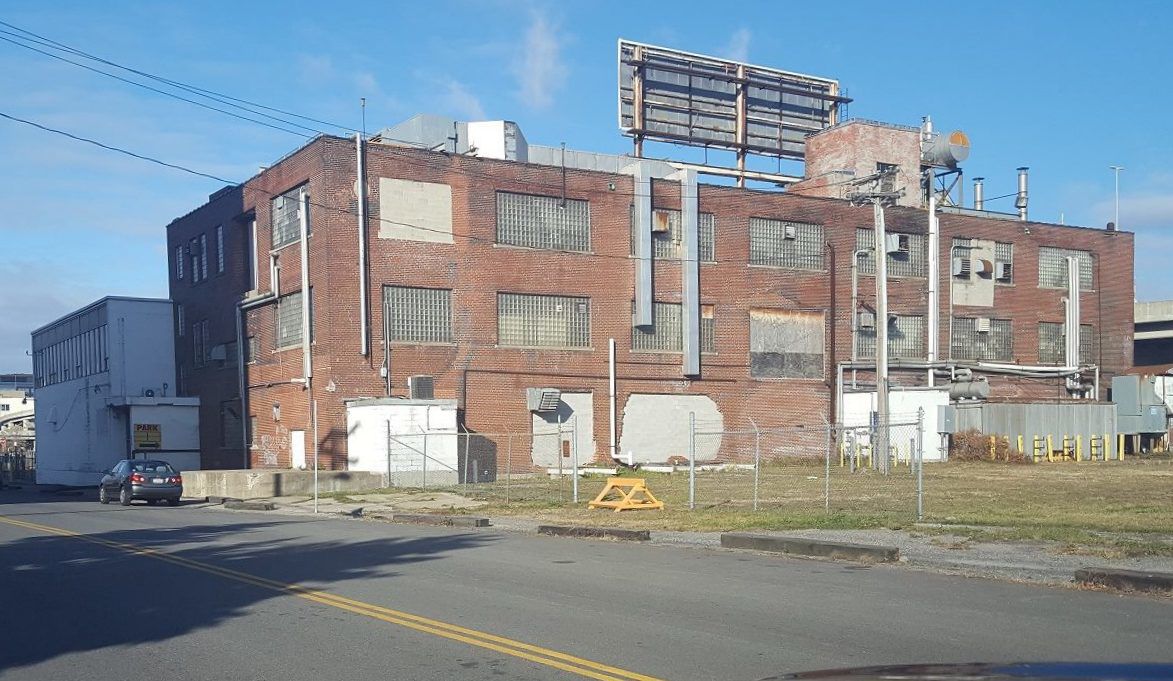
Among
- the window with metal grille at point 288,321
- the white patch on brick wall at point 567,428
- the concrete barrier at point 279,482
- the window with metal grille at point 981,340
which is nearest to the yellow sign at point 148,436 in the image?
the window with metal grille at point 288,321

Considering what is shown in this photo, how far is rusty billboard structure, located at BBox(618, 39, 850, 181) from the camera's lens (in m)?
52.5

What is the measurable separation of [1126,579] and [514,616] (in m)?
6.94

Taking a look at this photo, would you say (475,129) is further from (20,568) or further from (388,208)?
(20,568)

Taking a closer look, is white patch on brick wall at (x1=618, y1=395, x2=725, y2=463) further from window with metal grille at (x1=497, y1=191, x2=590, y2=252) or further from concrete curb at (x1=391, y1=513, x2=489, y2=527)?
concrete curb at (x1=391, y1=513, x2=489, y2=527)

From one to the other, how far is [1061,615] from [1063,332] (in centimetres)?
4711

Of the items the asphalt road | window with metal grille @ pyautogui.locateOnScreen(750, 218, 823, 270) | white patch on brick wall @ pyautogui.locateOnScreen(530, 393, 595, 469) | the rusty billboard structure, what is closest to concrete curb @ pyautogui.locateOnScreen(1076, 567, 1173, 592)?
the asphalt road

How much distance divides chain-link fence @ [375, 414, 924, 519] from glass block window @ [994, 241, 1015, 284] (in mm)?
11407

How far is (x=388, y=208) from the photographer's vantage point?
131 ft

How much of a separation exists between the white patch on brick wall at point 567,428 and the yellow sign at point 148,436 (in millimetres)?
17863

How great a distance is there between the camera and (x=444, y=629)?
33.7 feet

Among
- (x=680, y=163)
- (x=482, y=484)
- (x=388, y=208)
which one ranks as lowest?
(x=482, y=484)

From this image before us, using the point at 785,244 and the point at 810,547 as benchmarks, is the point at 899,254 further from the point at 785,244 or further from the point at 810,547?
the point at 810,547

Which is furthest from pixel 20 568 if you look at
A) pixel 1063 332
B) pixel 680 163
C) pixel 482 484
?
pixel 1063 332

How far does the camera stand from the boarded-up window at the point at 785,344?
4691cm
